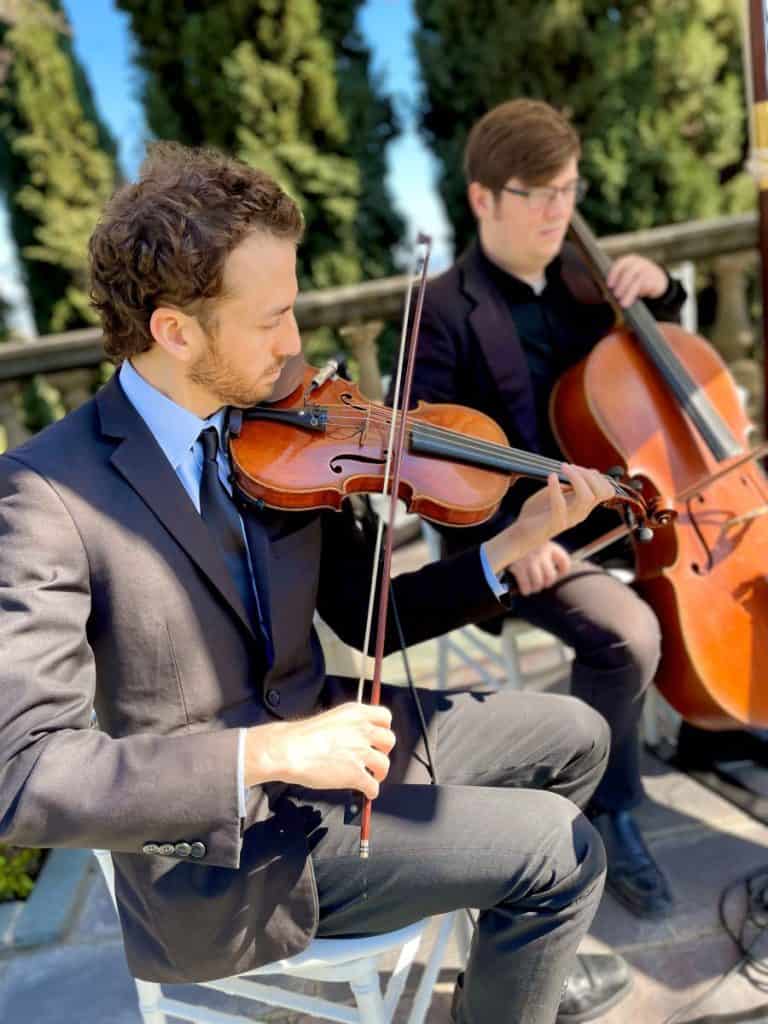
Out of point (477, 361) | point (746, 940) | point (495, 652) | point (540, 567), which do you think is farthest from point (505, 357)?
point (746, 940)

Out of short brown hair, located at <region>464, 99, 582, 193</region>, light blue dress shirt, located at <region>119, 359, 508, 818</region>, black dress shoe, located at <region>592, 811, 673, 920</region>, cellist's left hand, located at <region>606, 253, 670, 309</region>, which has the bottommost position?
black dress shoe, located at <region>592, 811, 673, 920</region>

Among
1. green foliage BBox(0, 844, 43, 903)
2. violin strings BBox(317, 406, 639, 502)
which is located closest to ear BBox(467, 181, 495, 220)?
violin strings BBox(317, 406, 639, 502)

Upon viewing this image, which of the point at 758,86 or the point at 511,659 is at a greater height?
the point at 758,86

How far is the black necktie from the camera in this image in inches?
50.4

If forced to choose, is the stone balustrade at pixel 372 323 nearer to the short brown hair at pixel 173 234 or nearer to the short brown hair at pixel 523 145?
A: the short brown hair at pixel 523 145

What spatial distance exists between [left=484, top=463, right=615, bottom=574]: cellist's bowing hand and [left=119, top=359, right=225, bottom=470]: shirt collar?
0.58 m

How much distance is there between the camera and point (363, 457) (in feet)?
4.65

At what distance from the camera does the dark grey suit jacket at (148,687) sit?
40.6 inches

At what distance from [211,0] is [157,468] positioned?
13.4ft

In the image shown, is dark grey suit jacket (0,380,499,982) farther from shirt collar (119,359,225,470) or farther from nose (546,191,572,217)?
nose (546,191,572,217)

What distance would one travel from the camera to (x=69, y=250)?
532 cm

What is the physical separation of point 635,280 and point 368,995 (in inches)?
65.1

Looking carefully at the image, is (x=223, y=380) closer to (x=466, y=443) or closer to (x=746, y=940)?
(x=466, y=443)

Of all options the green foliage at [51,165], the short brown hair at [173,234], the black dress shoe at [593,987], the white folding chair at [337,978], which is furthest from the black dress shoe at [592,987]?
the green foliage at [51,165]
